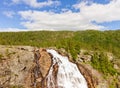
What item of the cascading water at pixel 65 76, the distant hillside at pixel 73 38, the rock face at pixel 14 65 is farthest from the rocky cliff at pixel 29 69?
the distant hillside at pixel 73 38

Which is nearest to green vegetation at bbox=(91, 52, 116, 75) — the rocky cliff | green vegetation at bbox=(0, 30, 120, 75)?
green vegetation at bbox=(0, 30, 120, 75)

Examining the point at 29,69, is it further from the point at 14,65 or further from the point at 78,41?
the point at 78,41

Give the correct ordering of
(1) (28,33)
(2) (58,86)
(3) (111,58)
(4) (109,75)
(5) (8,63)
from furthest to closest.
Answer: (1) (28,33) < (3) (111,58) < (4) (109,75) < (5) (8,63) < (2) (58,86)

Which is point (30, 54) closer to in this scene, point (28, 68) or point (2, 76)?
point (28, 68)

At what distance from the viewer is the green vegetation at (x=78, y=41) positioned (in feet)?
295

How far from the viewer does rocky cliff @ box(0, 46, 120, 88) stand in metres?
74.9

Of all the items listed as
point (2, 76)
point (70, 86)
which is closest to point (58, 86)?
point (70, 86)

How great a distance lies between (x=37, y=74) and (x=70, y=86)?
9.04 m

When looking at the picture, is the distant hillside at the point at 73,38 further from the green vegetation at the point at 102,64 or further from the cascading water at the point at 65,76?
the cascading water at the point at 65,76

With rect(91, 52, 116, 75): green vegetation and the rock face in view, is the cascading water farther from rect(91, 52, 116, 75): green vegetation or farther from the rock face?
rect(91, 52, 116, 75): green vegetation

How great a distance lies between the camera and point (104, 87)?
80.3 metres

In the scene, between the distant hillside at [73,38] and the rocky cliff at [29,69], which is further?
the distant hillside at [73,38]

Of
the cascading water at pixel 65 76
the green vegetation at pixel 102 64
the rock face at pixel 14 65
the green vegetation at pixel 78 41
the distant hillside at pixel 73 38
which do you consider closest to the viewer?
the cascading water at pixel 65 76

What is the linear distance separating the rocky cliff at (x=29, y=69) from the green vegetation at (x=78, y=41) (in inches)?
254
